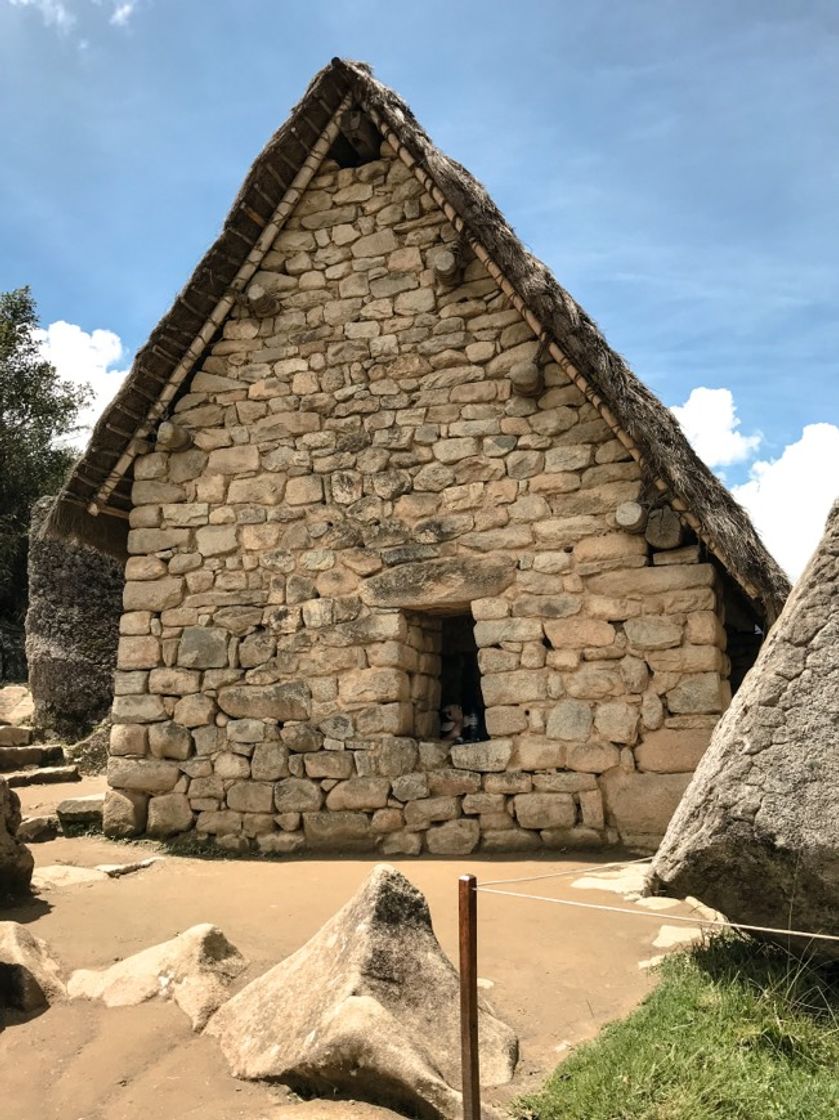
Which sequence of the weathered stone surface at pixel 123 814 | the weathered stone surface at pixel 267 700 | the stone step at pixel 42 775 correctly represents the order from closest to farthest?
the weathered stone surface at pixel 267 700 → the weathered stone surface at pixel 123 814 → the stone step at pixel 42 775

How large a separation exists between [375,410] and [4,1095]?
5.10 metres

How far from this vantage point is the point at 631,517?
582 centimetres

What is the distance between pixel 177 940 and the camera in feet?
12.4

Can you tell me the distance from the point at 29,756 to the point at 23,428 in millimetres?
11308

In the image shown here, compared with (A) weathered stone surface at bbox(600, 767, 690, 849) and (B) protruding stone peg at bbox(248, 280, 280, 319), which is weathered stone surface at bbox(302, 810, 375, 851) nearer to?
(A) weathered stone surface at bbox(600, 767, 690, 849)

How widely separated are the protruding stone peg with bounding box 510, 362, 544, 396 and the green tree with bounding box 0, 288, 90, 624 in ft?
45.8

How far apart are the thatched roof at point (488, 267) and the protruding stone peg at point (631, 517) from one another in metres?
0.22

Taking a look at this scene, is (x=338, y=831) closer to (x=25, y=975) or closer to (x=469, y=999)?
(x=25, y=975)

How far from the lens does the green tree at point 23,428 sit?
17.5m

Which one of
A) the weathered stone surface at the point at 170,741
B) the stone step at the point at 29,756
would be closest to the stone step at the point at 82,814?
the weathered stone surface at the point at 170,741

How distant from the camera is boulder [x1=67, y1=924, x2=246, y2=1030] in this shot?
336cm

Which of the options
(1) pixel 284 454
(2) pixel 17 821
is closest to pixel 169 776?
(2) pixel 17 821

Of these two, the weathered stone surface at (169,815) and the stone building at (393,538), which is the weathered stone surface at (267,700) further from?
the weathered stone surface at (169,815)

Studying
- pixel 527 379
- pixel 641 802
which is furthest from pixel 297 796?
pixel 527 379
